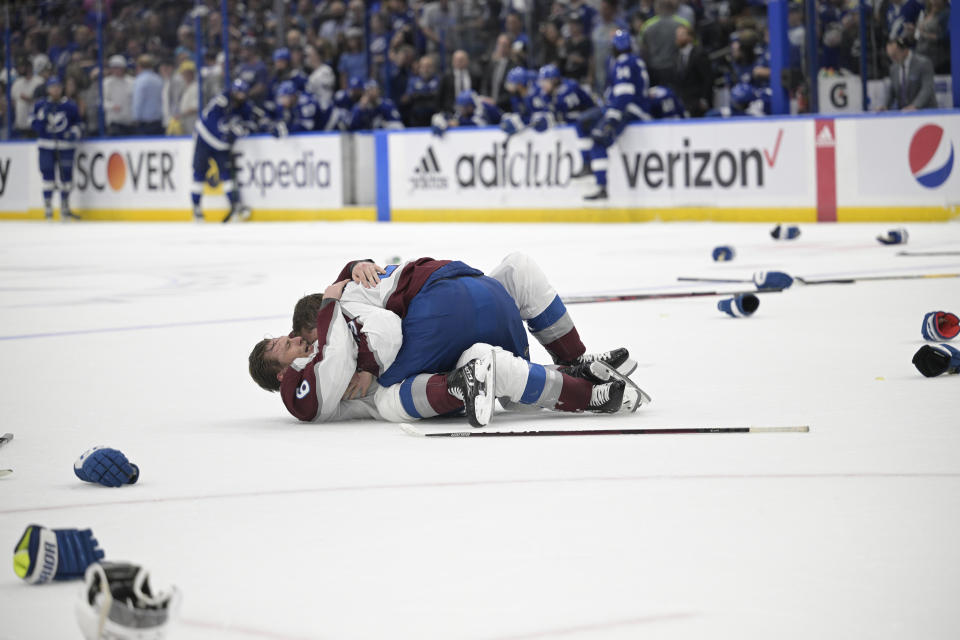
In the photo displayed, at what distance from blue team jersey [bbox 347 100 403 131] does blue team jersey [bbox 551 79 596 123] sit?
3284mm

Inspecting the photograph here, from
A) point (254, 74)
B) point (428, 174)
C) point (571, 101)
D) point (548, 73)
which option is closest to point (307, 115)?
point (254, 74)

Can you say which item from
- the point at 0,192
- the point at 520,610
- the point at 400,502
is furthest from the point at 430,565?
the point at 0,192

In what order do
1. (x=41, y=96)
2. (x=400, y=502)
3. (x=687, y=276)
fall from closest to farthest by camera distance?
1. (x=400, y=502)
2. (x=687, y=276)
3. (x=41, y=96)

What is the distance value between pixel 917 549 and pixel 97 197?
22488 millimetres

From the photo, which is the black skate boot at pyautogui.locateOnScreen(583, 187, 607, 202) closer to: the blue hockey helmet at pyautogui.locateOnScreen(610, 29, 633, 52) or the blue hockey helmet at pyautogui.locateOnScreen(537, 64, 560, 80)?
the blue hockey helmet at pyautogui.locateOnScreen(537, 64, 560, 80)

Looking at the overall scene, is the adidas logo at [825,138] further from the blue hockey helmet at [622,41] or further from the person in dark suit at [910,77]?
the blue hockey helmet at [622,41]

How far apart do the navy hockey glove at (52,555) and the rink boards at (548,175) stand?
12.7 m

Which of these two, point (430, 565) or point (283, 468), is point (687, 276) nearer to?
point (283, 468)

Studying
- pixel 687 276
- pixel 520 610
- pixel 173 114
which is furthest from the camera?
pixel 173 114

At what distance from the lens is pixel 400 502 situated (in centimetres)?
346

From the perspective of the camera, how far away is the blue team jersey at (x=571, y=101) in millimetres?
Answer: 17422

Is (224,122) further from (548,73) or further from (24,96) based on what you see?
(548,73)

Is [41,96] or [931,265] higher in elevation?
[41,96]

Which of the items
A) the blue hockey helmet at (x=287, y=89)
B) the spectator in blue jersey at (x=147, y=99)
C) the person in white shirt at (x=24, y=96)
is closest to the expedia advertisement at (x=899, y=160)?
the blue hockey helmet at (x=287, y=89)
